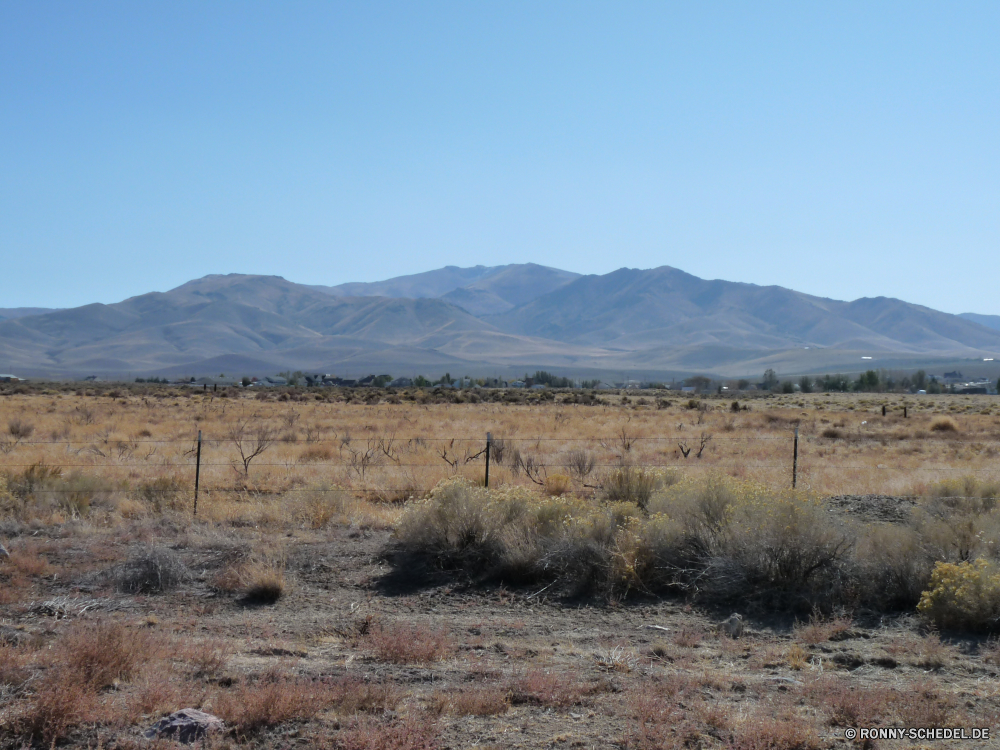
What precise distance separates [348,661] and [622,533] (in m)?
4.57

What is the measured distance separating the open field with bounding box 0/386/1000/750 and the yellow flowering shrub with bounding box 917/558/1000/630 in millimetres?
35

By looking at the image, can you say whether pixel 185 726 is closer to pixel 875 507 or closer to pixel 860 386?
pixel 875 507

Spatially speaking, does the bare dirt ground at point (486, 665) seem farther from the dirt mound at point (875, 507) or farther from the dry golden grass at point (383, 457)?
the dirt mound at point (875, 507)

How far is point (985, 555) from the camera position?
9961mm

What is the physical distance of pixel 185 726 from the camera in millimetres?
5867

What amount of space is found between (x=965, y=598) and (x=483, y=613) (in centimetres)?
525

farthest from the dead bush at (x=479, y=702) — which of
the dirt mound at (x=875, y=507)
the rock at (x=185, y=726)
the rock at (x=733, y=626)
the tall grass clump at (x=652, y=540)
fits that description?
the dirt mound at (x=875, y=507)

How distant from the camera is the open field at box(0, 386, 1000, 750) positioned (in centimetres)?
627

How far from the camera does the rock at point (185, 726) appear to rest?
5.80 meters

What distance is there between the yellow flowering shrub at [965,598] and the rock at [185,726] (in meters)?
7.31

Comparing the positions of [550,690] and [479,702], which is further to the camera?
[550,690]

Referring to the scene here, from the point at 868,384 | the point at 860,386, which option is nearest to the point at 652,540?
the point at 868,384

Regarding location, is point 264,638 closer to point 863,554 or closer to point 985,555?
point 863,554

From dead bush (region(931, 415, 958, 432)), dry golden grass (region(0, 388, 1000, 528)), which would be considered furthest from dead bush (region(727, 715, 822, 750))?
dead bush (region(931, 415, 958, 432))
